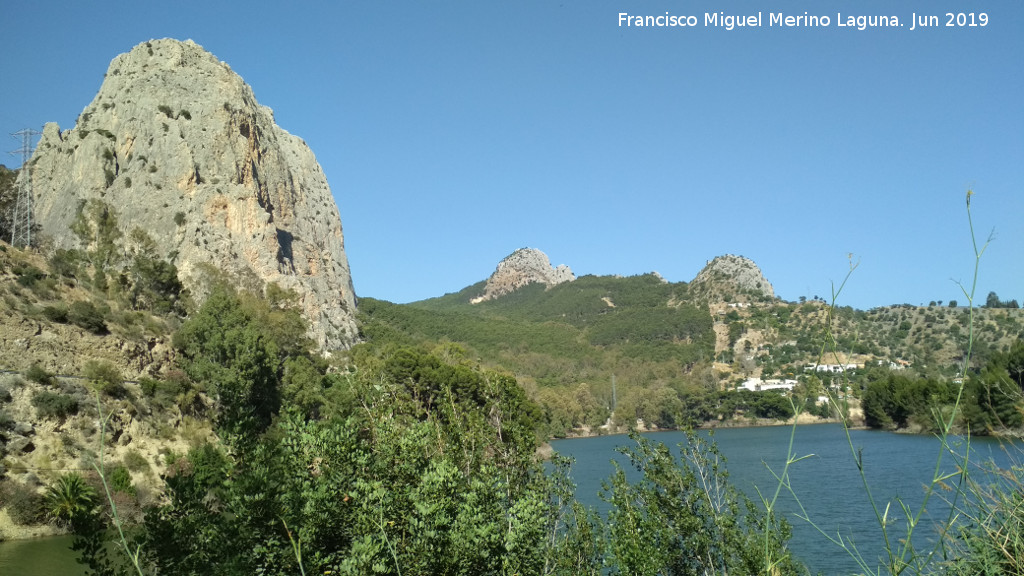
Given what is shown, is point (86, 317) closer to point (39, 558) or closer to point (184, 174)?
point (39, 558)

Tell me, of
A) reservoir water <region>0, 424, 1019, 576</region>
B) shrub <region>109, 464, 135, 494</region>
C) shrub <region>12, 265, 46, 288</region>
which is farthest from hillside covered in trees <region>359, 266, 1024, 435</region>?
shrub <region>109, 464, 135, 494</region>

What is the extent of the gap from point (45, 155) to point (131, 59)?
1173 cm

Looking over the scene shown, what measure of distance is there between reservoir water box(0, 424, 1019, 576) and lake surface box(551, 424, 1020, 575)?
2 centimetres

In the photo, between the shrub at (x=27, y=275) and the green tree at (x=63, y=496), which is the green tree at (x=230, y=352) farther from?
the green tree at (x=63, y=496)

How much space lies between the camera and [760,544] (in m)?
12.7

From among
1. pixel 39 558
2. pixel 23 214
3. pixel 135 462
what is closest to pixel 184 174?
pixel 23 214

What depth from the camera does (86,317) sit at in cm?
3781

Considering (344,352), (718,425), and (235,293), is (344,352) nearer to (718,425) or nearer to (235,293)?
(235,293)

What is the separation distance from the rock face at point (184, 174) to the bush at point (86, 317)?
13703 mm

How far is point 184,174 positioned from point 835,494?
52645 mm

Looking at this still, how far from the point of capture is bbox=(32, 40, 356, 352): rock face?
2234 inches

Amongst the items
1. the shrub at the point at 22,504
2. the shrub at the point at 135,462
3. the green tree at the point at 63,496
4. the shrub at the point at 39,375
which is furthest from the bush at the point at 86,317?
the green tree at the point at 63,496

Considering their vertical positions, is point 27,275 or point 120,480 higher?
point 27,275

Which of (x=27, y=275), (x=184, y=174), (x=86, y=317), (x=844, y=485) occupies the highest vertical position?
(x=184, y=174)
